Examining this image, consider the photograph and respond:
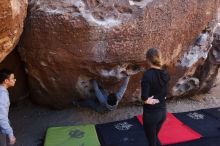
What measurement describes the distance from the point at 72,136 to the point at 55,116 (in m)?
0.76

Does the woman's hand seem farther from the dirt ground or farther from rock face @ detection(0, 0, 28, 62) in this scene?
the dirt ground

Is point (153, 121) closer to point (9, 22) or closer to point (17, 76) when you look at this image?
point (9, 22)

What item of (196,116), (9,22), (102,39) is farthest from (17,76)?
(196,116)

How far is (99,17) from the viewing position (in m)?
4.30

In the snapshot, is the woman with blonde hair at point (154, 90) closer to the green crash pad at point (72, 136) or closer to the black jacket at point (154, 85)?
the black jacket at point (154, 85)

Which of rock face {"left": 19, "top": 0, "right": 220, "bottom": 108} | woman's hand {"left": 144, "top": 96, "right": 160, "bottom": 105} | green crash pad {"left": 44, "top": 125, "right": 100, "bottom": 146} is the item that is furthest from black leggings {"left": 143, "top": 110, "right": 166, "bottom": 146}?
rock face {"left": 19, "top": 0, "right": 220, "bottom": 108}

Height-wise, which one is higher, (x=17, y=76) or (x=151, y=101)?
(x=151, y=101)

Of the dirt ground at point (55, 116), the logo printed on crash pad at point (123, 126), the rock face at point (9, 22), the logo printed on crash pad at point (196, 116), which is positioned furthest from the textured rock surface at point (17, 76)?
the logo printed on crash pad at point (196, 116)

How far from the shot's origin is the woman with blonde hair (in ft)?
10.4

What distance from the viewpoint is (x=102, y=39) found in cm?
429

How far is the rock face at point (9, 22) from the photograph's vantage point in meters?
3.30

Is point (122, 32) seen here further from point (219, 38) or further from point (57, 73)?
point (219, 38)

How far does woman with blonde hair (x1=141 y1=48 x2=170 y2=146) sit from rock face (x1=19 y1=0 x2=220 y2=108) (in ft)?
3.84

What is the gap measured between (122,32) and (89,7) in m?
0.48
